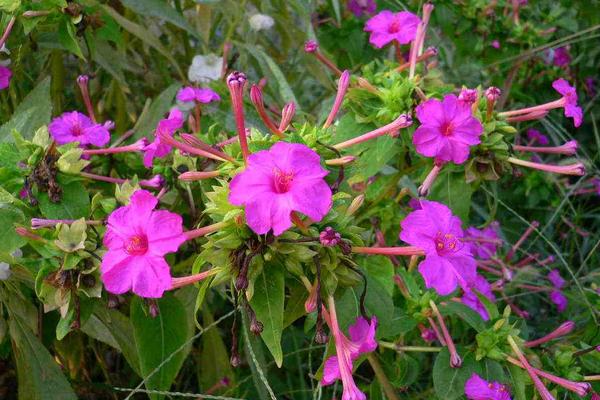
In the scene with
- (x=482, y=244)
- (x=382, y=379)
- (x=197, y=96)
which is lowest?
(x=482, y=244)

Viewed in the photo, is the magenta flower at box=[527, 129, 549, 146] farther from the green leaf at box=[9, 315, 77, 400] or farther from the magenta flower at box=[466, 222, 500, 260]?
the green leaf at box=[9, 315, 77, 400]

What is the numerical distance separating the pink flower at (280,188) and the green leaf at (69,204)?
0.28m

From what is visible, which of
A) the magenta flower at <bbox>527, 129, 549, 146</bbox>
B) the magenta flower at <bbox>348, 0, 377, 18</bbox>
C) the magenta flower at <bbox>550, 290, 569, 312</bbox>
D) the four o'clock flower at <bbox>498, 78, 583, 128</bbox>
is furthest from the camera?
the magenta flower at <bbox>527, 129, 549, 146</bbox>

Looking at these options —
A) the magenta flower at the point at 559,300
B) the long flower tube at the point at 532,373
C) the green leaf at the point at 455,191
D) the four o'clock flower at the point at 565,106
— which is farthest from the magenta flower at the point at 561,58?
the long flower tube at the point at 532,373

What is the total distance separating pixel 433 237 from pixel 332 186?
122 millimetres

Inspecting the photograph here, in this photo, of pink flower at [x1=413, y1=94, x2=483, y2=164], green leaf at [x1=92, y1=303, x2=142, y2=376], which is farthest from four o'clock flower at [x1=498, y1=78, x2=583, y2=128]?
green leaf at [x1=92, y1=303, x2=142, y2=376]

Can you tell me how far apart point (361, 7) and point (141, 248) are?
1206 millimetres

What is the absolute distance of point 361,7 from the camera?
1713 millimetres

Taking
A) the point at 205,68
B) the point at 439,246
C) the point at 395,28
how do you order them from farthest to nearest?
the point at 205,68 < the point at 395,28 < the point at 439,246

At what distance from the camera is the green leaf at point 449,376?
0.88 m

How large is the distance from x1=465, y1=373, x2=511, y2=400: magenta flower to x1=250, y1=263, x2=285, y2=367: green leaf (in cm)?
32

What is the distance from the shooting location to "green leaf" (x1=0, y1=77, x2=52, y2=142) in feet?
3.15

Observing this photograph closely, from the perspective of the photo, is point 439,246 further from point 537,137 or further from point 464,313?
point 537,137

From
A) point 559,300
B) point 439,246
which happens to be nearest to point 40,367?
point 439,246
